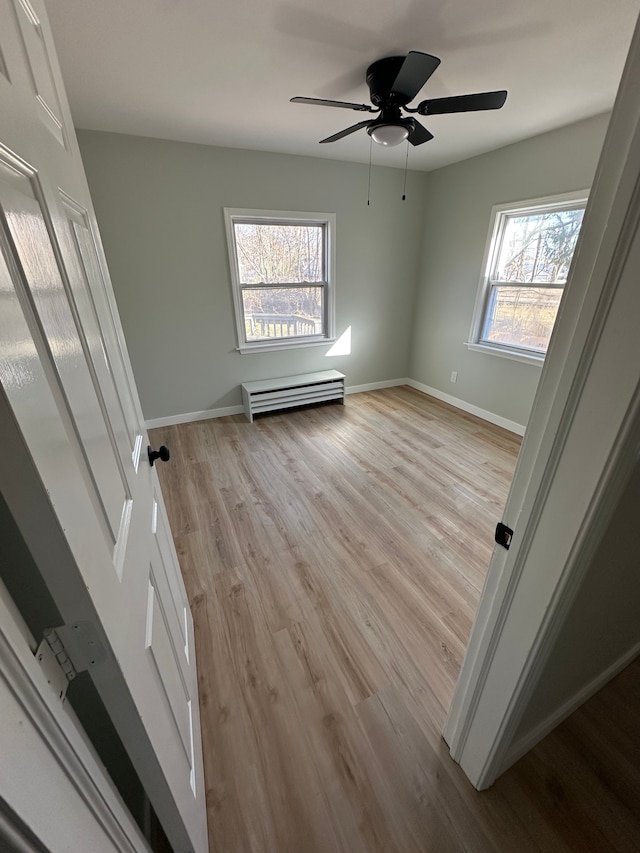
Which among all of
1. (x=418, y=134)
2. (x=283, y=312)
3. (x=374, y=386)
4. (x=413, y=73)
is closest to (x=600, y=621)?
(x=413, y=73)

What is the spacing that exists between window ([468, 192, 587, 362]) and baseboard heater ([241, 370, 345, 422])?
163cm

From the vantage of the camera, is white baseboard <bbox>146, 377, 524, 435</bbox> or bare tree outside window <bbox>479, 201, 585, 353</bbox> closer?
bare tree outside window <bbox>479, 201, 585, 353</bbox>

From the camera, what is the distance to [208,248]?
3.13 metres

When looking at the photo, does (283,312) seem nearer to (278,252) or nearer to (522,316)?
(278,252)

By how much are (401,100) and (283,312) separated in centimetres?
214

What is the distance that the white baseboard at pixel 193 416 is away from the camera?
350cm

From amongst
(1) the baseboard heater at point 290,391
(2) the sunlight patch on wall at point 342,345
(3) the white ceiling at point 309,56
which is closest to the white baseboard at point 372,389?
(1) the baseboard heater at point 290,391

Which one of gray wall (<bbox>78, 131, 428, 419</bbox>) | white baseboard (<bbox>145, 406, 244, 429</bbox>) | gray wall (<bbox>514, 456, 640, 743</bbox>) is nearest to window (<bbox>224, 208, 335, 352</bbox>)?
gray wall (<bbox>78, 131, 428, 419</bbox>)

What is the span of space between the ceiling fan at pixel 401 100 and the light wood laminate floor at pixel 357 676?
2233 millimetres

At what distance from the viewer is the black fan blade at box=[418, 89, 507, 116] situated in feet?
5.45

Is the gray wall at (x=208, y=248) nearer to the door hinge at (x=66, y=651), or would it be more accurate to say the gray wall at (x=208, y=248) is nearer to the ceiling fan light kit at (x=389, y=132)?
the ceiling fan light kit at (x=389, y=132)

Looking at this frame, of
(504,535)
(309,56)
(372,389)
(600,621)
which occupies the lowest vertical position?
(372,389)

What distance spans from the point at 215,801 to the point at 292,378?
332 cm

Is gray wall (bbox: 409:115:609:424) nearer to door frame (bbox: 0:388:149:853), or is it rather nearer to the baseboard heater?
the baseboard heater
